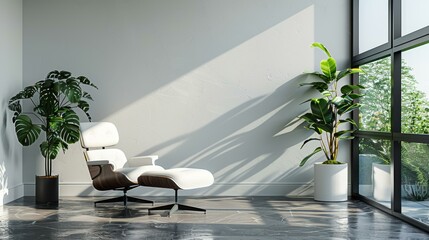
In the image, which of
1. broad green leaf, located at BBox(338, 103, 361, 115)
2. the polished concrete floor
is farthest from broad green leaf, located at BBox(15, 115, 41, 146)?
broad green leaf, located at BBox(338, 103, 361, 115)

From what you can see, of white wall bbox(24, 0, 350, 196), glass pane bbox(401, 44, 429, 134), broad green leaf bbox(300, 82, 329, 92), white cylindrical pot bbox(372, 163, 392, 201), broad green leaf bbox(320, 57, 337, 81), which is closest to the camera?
glass pane bbox(401, 44, 429, 134)

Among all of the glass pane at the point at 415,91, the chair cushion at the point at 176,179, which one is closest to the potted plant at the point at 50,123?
the chair cushion at the point at 176,179

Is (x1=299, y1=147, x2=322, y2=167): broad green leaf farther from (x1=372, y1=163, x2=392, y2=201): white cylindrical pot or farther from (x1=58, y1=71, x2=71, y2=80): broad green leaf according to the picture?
(x1=58, y1=71, x2=71, y2=80): broad green leaf

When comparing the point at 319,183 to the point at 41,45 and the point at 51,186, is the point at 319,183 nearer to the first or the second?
the point at 51,186

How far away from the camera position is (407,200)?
4.78m

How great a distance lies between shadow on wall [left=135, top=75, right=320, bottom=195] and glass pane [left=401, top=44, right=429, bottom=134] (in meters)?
1.75

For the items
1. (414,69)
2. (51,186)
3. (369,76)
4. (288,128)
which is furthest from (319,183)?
(51,186)

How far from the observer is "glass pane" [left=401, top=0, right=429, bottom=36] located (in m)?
4.38

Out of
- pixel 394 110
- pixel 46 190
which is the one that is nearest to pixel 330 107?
pixel 394 110

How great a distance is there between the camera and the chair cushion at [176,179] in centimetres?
490

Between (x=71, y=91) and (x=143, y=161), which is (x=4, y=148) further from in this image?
(x=143, y=161)

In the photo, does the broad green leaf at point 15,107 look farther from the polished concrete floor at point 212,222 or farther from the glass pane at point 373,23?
the glass pane at point 373,23

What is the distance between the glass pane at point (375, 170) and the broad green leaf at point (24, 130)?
3.52 m

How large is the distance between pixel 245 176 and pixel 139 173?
1652mm
